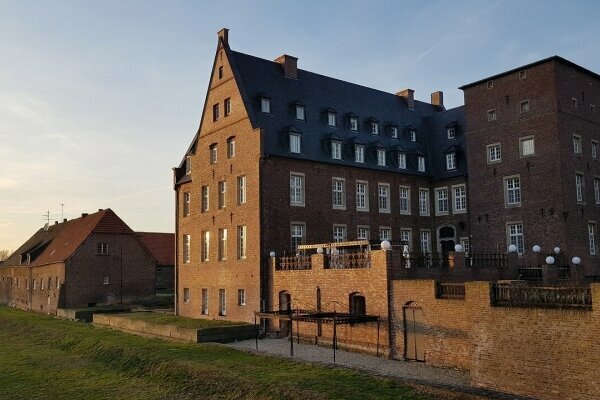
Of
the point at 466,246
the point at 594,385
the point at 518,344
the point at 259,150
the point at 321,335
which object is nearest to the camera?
the point at 594,385

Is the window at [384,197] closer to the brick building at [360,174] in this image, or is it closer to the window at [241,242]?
the brick building at [360,174]

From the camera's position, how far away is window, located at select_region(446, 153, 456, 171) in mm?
37094

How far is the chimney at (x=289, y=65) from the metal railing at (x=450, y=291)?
19443 mm

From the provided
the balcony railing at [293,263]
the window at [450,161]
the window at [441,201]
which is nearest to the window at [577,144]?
the window at [450,161]

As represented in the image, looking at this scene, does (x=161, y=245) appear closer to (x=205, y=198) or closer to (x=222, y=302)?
(x=205, y=198)

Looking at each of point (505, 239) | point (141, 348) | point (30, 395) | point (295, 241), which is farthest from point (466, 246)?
point (30, 395)

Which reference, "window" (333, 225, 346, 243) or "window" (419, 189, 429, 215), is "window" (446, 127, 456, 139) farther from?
"window" (333, 225, 346, 243)

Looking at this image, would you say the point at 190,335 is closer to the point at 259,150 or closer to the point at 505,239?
the point at 259,150

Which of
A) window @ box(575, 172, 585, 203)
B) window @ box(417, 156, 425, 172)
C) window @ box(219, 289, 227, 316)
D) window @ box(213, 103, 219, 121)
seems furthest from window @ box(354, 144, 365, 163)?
window @ box(575, 172, 585, 203)

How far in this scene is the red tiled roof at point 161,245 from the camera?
59875 mm

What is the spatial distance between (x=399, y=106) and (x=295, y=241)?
1527 cm

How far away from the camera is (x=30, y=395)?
Answer: 18484mm

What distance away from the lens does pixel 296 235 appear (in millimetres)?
31469

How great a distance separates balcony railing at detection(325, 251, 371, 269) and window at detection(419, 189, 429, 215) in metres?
12.7
